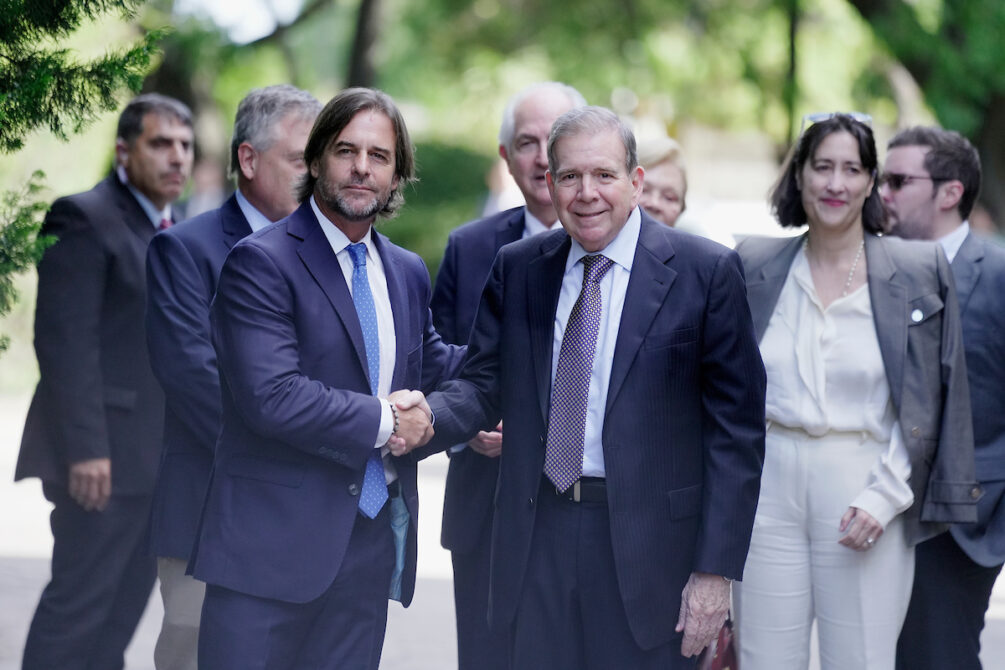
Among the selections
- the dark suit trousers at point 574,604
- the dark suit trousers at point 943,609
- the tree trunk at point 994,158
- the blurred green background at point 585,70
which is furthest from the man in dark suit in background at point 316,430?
the tree trunk at point 994,158

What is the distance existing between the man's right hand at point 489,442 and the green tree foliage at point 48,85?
1586 mm

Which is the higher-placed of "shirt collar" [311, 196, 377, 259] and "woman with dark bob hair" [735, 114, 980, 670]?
"shirt collar" [311, 196, 377, 259]

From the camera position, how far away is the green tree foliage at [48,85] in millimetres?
3799

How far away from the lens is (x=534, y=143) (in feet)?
A: 17.2

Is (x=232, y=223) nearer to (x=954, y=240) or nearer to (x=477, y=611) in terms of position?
(x=477, y=611)

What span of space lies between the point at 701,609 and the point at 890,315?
1.39 meters

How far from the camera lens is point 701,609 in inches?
150

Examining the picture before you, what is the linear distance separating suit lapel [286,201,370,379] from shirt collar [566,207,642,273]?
0.70 metres

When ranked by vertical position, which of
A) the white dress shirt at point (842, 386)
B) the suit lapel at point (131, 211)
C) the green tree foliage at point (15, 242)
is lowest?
the white dress shirt at point (842, 386)

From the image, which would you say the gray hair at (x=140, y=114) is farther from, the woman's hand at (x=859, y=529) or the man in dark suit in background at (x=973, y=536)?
the woman's hand at (x=859, y=529)

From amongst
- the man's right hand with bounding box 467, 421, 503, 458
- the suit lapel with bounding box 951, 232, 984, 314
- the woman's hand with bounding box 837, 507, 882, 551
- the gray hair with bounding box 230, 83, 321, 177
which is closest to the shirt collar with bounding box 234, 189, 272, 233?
the gray hair with bounding box 230, 83, 321, 177

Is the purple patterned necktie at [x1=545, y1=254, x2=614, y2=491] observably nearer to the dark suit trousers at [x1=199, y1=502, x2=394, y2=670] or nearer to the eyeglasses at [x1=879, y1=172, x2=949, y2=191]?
the dark suit trousers at [x1=199, y1=502, x2=394, y2=670]

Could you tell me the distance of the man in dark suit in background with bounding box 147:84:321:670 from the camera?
460 cm

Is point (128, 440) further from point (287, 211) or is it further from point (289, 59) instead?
point (289, 59)
